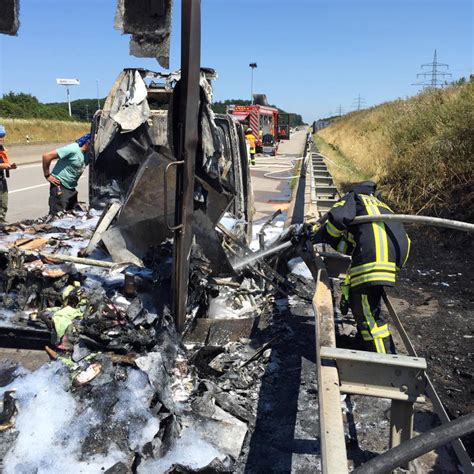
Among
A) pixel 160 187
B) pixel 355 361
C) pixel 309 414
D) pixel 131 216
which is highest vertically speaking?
pixel 160 187

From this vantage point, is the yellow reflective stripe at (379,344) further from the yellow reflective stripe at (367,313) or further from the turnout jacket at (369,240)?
the turnout jacket at (369,240)

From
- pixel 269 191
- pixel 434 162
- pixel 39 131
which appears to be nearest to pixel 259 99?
pixel 39 131

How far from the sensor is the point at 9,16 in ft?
9.55

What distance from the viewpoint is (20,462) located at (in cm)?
236

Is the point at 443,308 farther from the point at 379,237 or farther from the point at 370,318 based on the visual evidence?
the point at 379,237

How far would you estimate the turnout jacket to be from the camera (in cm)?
339

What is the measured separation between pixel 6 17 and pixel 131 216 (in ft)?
6.17

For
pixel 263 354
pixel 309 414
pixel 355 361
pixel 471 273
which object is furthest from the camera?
pixel 471 273

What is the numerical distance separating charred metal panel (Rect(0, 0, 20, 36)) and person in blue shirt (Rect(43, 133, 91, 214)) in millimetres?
3519

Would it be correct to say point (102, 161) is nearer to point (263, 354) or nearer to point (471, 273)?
point (263, 354)

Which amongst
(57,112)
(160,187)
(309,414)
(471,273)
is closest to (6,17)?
(160,187)

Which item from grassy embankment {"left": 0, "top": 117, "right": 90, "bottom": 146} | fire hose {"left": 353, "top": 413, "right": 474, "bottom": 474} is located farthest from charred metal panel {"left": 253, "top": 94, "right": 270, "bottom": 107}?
fire hose {"left": 353, "top": 413, "right": 474, "bottom": 474}

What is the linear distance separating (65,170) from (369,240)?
4.72 metres

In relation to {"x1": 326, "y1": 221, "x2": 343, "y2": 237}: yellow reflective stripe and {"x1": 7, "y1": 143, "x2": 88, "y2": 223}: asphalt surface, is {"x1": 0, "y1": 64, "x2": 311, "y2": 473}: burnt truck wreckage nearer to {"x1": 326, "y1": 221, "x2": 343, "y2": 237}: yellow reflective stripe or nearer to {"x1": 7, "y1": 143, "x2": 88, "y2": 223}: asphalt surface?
{"x1": 326, "y1": 221, "x2": 343, "y2": 237}: yellow reflective stripe
